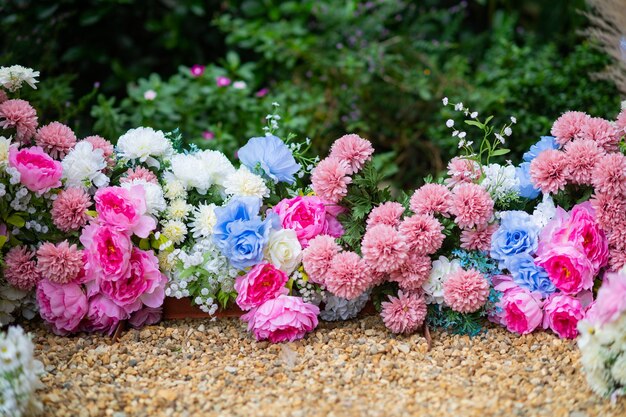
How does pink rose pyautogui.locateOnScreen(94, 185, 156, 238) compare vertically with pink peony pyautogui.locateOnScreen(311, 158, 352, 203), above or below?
below

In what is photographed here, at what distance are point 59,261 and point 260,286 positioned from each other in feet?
1.96

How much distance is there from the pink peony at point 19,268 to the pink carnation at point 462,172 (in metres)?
1.30

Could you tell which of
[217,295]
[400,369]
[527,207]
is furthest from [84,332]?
[527,207]

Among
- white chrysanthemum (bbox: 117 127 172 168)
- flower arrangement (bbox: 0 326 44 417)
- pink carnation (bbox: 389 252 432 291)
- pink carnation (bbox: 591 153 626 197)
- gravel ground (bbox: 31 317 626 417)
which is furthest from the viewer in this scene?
white chrysanthemum (bbox: 117 127 172 168)

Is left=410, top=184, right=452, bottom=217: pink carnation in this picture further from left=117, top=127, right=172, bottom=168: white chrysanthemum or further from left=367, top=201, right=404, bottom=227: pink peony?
left=117, top=127, right=172, bottom=168: white chrysanthemum

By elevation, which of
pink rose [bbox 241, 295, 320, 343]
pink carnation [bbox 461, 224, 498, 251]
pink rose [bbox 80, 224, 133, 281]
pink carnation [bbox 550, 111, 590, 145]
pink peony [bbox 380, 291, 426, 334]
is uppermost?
pink carnation [bbox 550, 111, 590, 145]

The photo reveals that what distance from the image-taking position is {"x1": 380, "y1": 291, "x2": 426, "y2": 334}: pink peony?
217cm

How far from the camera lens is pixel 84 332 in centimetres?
232

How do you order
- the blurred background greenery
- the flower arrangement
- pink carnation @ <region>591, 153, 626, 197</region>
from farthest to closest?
the blurred background greenery
pink carnation @ <region>591, 153, 626, 197</region>
the flower arrangement

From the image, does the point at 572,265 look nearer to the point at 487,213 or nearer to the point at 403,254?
the point at 487,213

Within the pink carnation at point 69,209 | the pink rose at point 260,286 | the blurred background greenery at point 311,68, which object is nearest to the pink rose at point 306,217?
the pink rose at point 260,286

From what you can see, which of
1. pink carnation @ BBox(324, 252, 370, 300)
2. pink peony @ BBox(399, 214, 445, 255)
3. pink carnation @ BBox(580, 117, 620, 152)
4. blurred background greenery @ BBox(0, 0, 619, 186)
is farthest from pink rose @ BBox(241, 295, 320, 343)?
blurred background greenery @ BBox(0, 0, 619, 186)

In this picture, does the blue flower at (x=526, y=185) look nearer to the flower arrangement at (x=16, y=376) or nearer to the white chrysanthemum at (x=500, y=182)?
the white chrysanthemum at (x=500, y=182)

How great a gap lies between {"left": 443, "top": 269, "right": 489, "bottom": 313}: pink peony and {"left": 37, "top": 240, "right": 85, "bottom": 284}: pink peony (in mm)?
1095
